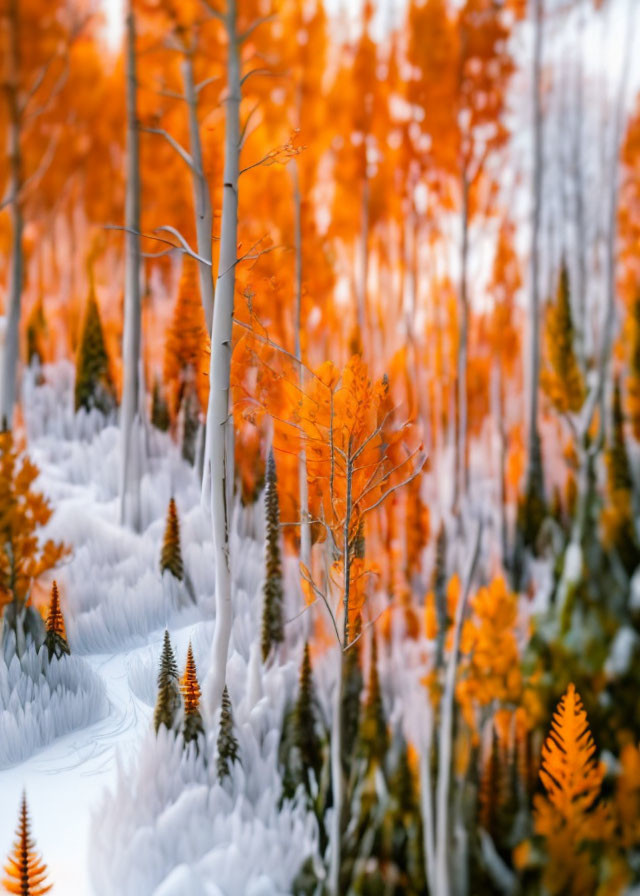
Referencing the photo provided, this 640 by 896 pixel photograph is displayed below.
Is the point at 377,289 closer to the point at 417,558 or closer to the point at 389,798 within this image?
the point at 417,558

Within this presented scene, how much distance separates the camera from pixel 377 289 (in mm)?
1260

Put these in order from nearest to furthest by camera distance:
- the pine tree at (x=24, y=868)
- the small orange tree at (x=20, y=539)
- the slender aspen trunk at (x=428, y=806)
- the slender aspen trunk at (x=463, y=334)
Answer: the pine tree at (x=24, y=868) → the small orange tree at (x=20, y=539) → the slender aspen trunk at (x=428, y=806) → the slender aspen trunk at (x=463, y=334)

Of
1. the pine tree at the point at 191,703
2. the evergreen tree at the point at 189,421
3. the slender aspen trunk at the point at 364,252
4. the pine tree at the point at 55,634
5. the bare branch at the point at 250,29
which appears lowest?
the pine tree at the point at 191,703

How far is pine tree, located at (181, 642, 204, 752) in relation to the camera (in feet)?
3.27

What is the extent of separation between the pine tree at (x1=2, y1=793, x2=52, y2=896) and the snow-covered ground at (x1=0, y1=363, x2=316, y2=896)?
0.05ft

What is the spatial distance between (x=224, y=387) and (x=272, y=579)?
33 centimetres

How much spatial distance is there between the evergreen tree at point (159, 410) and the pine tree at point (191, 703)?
377mm

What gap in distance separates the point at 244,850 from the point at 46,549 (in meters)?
0.56

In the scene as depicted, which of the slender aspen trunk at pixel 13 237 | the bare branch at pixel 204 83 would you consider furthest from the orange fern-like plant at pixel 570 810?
the bare branch at pixel 204 83

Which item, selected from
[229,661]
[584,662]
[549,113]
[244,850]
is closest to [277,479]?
[229,661]

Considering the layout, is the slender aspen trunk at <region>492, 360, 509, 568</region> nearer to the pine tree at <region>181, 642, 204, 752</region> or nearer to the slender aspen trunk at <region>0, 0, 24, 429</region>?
the pine tree at <region>181, 642, 204, 752</region>

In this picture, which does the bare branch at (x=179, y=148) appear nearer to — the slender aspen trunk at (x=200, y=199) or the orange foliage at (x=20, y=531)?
the slender aspen trunk at (x=200, y=199)

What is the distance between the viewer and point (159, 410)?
1120 millimetres

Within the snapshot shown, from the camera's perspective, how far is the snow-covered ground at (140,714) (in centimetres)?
95
